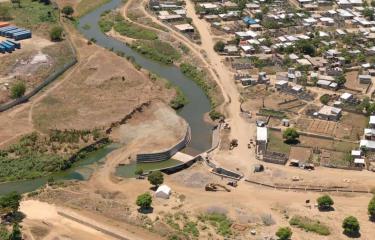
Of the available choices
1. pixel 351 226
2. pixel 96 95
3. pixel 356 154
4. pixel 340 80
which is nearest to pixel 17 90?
pixel 96 95

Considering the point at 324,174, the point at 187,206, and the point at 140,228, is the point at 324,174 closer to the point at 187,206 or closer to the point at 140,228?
the point at 187,206

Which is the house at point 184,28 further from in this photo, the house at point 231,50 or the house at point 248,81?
the house at point 248,81

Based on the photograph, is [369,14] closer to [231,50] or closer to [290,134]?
[231,50]

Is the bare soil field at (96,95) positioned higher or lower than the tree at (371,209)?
higher

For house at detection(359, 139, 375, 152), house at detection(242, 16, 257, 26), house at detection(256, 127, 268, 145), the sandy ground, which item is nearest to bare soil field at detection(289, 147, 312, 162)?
house at detection(256, 127, 268, 145)

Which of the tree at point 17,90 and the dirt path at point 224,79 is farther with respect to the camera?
the tree at point 17,90

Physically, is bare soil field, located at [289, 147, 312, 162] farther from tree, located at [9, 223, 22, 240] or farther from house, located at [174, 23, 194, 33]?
house, located at [174, 23, 194, 33]

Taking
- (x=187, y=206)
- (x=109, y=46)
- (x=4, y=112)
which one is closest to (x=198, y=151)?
(x=187, y=206)

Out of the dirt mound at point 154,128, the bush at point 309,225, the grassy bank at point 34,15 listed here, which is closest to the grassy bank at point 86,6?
the grassy bank at point 34,15
